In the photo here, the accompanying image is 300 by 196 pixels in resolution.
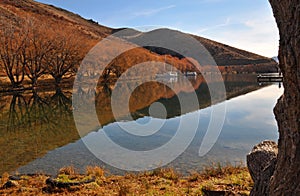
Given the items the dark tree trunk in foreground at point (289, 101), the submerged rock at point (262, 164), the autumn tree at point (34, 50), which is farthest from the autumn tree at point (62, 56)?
the dark tree trunk in foreground at point (289, 101)

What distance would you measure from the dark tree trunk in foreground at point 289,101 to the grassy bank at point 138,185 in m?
3.13

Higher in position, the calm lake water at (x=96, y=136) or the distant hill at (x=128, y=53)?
the distant hill at (x=128, y=53)

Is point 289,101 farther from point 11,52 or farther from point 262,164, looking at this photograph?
point 11,52

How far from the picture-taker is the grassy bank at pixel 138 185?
7027 mm

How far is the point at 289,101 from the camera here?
3188mm

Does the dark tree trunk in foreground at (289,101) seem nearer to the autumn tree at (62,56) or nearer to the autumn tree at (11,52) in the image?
the autumn tree at (11,52)

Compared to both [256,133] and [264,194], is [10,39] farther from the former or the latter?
[264,194]

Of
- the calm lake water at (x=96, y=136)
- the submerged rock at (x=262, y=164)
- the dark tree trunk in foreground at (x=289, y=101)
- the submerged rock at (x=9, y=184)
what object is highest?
the dark tree trunk in foreground at (x=289, y=101)

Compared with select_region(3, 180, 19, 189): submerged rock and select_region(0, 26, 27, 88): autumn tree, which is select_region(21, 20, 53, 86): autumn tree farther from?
select_region(3, 180, 19, 189): submerged rock

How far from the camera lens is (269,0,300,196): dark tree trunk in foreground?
293 cm

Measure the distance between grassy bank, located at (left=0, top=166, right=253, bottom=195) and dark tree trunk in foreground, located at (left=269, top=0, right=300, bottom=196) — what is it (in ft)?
10.3

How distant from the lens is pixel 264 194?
13.4ft

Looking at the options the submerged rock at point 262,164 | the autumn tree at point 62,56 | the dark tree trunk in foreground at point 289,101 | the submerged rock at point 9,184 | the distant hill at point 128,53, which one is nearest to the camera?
the dark tree trunk in foreground at point 289,101

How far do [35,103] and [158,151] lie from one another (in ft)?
73.0
